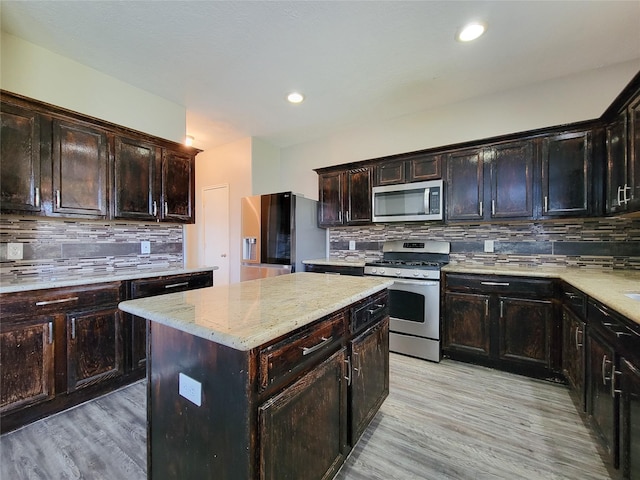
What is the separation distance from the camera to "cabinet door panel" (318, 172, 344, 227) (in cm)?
382

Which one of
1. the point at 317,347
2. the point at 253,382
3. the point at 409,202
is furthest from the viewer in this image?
the point at 409,202

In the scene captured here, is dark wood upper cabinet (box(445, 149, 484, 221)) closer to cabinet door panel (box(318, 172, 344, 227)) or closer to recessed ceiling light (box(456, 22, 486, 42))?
recessed ceiling light (box(456, 22, 486, 42))

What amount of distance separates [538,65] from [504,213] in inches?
54.5

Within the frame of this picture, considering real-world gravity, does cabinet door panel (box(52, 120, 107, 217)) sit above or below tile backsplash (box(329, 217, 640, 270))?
above

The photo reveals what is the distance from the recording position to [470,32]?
7.00 ft

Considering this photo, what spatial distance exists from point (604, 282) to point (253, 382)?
96.7 inches

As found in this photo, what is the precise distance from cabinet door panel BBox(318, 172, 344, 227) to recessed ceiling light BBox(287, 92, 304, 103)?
40.9 inches

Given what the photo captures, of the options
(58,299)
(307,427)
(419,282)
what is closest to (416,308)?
(419,282)

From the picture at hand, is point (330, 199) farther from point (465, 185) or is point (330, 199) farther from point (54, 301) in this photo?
point (54, 301)

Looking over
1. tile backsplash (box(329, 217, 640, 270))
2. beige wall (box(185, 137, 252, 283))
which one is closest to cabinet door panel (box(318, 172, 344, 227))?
tile backsplash (box(329, 217, 640, 270))

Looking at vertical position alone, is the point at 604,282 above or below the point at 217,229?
below

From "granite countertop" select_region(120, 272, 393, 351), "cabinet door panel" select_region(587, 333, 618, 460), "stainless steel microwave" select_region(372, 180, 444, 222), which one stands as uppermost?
"stainless steel microwave" select_region(372, 180, 444, 222)

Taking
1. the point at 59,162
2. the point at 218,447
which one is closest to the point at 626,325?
the point at 218,447

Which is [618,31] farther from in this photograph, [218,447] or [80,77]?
[80,77]
